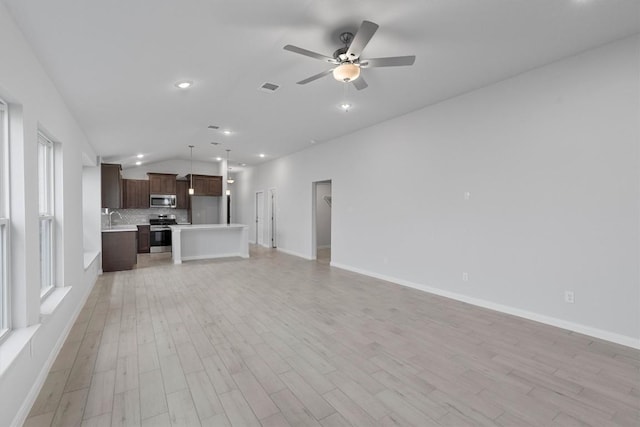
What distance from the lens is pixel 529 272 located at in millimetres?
3697

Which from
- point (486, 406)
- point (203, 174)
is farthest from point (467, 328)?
point (203, 174)

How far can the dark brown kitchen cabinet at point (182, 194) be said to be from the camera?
9953 millimetres

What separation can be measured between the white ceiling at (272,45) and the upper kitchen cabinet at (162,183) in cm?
487

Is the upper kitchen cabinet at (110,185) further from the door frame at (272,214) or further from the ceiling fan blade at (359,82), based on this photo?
the ceiling fan blade at (359,82)

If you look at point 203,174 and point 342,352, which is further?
point 203,174

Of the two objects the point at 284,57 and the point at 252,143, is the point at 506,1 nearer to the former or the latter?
the point at 284,57

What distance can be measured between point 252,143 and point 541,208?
5968 millimetres

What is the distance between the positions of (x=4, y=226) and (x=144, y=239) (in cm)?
769

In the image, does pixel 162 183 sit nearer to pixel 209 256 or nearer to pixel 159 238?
pixel 159 238

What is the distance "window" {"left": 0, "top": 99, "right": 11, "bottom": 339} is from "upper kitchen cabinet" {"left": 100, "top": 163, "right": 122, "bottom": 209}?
18.2 feet

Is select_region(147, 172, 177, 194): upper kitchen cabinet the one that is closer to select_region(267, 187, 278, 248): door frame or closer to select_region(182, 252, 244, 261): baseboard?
select_region(182, 252, 244, 261): baseboard

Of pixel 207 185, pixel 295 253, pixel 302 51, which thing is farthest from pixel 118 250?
pixel 302 51

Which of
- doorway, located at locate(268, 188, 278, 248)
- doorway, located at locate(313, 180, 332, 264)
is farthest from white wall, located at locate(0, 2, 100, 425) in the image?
doorway, located at locate(313, 180, 332, 264)

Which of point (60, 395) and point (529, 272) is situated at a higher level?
point (529, 272)
